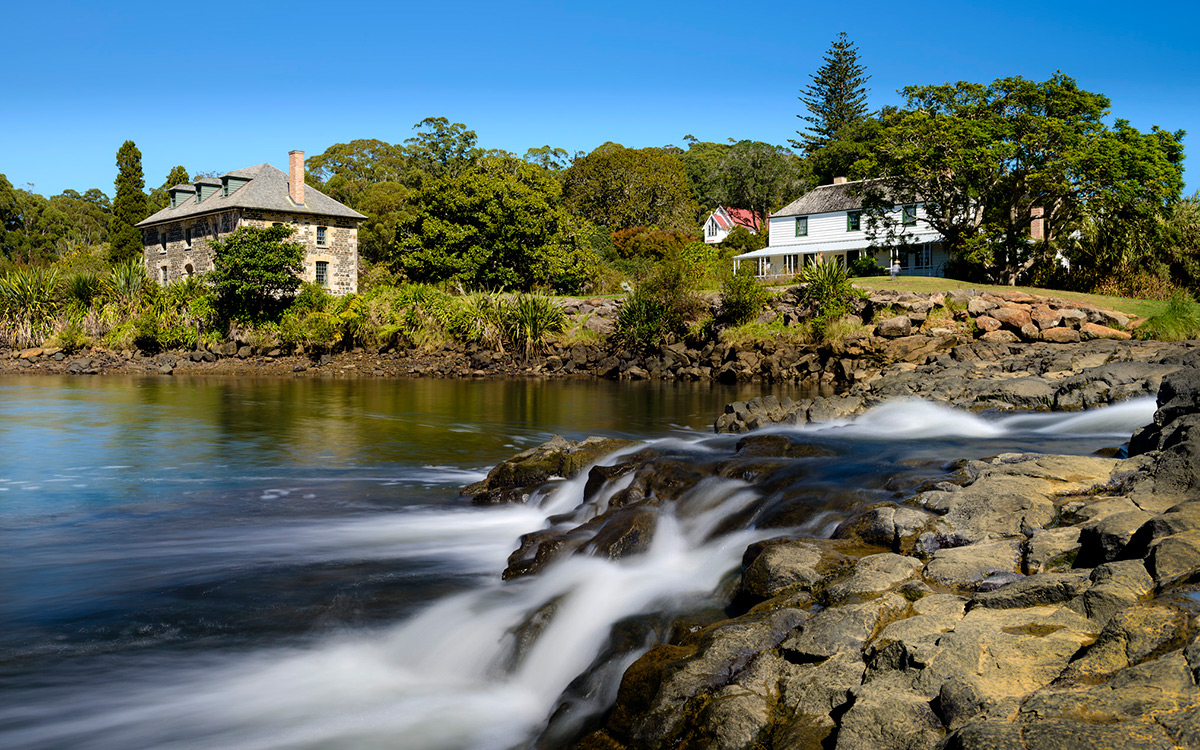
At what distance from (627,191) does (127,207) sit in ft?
120

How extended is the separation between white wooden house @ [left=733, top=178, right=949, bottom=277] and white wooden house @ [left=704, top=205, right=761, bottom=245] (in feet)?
32.0

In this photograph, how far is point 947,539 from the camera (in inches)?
254

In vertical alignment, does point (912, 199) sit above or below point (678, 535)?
above

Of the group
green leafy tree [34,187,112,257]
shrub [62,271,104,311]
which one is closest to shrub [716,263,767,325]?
shrub [62,271,104,311]

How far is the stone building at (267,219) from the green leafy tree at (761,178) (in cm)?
3518

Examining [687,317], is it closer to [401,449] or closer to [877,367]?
[877,367]

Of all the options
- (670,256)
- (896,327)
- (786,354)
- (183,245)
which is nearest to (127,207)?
(183,245)

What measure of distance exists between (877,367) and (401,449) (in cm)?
1757

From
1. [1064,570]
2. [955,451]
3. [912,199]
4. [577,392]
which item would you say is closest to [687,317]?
[577,392]

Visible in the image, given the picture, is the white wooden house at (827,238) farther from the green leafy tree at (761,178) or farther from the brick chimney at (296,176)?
the brick chimney at (296,176)

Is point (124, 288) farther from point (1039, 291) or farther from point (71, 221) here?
point (71, 221)

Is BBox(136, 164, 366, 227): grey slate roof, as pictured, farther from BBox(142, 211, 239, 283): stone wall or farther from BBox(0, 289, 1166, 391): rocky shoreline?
BBox(0, 289, 1166, 391): rocky shoreline

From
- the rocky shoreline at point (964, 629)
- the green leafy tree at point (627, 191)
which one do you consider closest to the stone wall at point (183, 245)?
the green leafy tree at point (627, 191)

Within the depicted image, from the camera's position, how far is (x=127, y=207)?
60.1 metres
